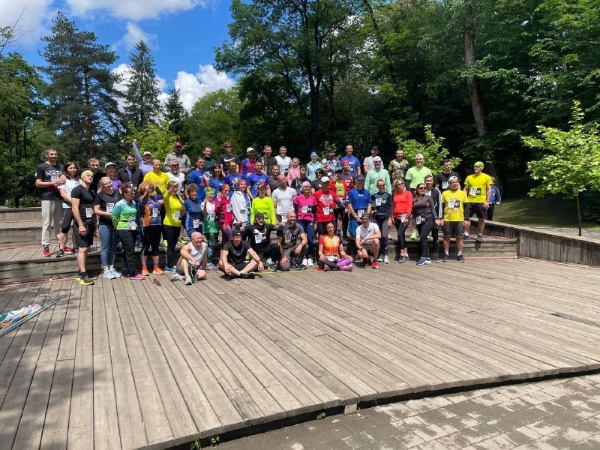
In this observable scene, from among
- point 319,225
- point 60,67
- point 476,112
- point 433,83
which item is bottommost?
point 319,225

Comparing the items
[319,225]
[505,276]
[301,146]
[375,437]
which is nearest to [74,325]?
[375,437]

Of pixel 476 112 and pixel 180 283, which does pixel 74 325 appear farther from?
pixel 476 112

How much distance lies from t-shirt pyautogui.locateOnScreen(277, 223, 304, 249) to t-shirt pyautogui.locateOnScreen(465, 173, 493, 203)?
4.03m

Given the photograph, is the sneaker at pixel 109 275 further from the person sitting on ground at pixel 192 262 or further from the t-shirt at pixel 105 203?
the person sitting on ground at pixel 192 262

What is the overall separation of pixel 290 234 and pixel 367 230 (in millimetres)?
1545

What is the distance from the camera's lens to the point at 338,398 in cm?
326

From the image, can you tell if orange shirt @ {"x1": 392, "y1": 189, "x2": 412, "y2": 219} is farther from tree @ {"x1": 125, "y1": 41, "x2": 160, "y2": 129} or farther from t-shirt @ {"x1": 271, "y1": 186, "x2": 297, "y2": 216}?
tree @ {"x1": 125, "y1": 41, "x2": 160, "y2": 129}

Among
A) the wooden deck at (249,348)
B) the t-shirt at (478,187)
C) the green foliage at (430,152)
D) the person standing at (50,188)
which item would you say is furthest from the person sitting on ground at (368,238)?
the green foliage at (430,152)

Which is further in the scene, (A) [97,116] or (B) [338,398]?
(A) [97,116]

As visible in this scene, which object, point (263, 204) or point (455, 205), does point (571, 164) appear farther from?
point (263, 204)

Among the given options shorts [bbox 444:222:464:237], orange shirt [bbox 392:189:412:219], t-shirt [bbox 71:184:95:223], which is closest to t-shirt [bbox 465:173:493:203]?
shorts [bbox 444:222:464:237]

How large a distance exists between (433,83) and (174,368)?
22.1 meters

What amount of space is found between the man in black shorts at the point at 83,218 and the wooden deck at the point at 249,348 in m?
0.33

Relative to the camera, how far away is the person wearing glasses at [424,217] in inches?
341
